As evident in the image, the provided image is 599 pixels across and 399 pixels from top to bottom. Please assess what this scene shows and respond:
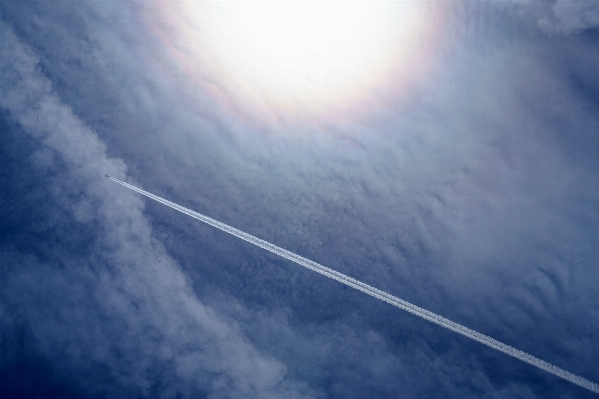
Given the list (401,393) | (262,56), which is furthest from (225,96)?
(401,393)

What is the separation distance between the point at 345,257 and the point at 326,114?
127 inches

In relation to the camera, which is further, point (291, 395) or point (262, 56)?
point (262, 56)

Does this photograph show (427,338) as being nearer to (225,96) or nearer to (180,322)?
(180,322)

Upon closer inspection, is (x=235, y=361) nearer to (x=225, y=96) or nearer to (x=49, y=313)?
(x=49, y=313)

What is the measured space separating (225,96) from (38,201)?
4895mm

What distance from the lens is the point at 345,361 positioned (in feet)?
19.9

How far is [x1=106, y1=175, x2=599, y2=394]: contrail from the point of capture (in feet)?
19.0

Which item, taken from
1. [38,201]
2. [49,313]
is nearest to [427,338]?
[49,313]

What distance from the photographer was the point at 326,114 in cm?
650

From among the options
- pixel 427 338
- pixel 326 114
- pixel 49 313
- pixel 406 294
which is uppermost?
pixel 326 114

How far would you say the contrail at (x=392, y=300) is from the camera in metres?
5.78

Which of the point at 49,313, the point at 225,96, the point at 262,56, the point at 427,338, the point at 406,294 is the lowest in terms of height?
the point at 49,313

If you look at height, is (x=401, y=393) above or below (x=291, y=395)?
above

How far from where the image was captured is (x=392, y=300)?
6.07 meters
